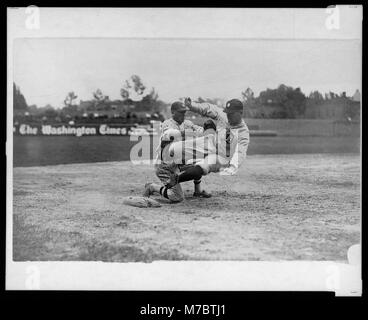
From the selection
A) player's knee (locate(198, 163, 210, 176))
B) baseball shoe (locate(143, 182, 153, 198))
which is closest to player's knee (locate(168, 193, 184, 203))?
baseball shoe (locate(143, 182, 153, 198))

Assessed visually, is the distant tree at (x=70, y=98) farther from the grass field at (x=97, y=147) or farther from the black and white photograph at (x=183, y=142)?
the grass field at (x=97, y=147)

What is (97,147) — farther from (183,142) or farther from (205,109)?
(205,109)

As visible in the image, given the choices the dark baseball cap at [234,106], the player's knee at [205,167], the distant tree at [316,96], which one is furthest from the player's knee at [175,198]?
the distant tree at [316,96]

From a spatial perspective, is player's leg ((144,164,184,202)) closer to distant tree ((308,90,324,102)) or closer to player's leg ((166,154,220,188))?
player's leg ((166,154,220,188))

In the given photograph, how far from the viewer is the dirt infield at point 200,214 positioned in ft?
18.4

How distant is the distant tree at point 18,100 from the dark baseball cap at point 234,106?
2.43m

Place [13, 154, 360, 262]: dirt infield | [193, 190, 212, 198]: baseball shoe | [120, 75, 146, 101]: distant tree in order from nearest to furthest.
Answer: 1. [13, 154, 360, 262]: dirt infield
2. [120, 75, 146, 101]: distant tree
3. [193, 190, 212, 198]: baseball shoe

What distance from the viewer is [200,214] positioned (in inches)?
229

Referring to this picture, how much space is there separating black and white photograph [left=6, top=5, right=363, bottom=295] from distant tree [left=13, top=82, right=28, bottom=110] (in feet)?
0.06

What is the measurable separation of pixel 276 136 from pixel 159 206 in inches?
66.8

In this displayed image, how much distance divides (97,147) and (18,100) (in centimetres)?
110

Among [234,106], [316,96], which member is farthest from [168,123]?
[316,96]

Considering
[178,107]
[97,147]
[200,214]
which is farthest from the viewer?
[97,147]

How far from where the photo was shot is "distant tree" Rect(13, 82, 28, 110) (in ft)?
19.3
